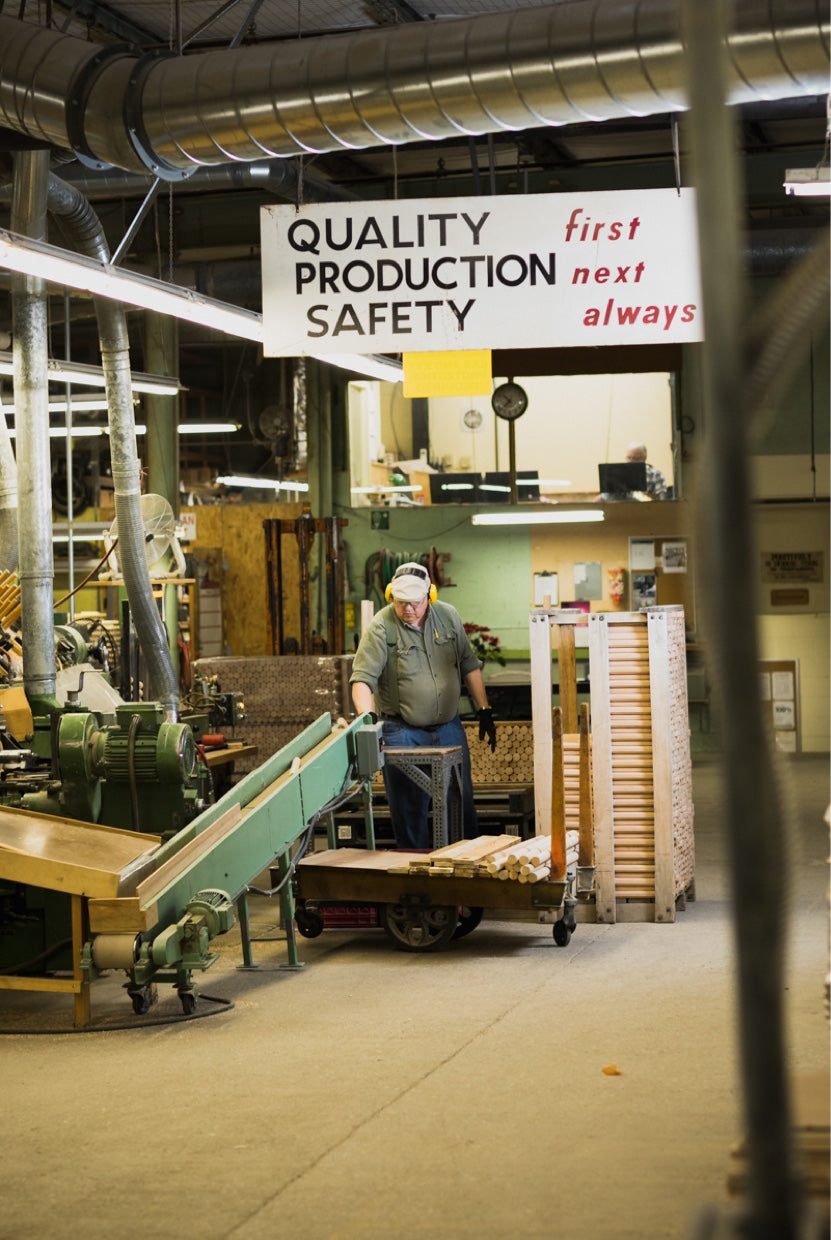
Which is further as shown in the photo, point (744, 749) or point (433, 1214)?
point (433, 1214)

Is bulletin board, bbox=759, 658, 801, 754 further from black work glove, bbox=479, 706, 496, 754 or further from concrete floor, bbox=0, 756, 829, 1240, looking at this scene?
concrete floor, bbox=0, 756, 829, 1240

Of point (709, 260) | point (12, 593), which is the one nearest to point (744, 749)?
point (709, 260)

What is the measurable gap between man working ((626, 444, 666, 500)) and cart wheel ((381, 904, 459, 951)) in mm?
8705

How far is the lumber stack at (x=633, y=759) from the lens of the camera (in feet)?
25.2

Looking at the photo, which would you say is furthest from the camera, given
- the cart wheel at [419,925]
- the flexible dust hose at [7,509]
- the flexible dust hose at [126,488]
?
the flexible dust hose at [126,488]

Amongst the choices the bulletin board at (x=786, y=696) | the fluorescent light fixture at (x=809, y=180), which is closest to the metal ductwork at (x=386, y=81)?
the fluorescent light fixture at (x=809, y=180)

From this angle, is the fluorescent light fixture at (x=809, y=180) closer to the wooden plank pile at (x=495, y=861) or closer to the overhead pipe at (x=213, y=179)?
the wooden plank pile at (x=495, y=861)

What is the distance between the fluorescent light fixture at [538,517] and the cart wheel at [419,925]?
8.29 meters

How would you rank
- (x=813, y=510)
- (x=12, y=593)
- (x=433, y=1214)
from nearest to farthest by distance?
(x=433, y=1214), (x=12, y=593), (x=813, y=510)

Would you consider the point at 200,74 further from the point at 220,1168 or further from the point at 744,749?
the point at 744,749

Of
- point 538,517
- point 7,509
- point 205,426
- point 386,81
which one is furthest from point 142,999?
point 205,426


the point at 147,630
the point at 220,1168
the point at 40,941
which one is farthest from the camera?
the point at 147,630

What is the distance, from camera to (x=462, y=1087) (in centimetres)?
514

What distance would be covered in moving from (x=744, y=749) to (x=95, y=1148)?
3.59m
